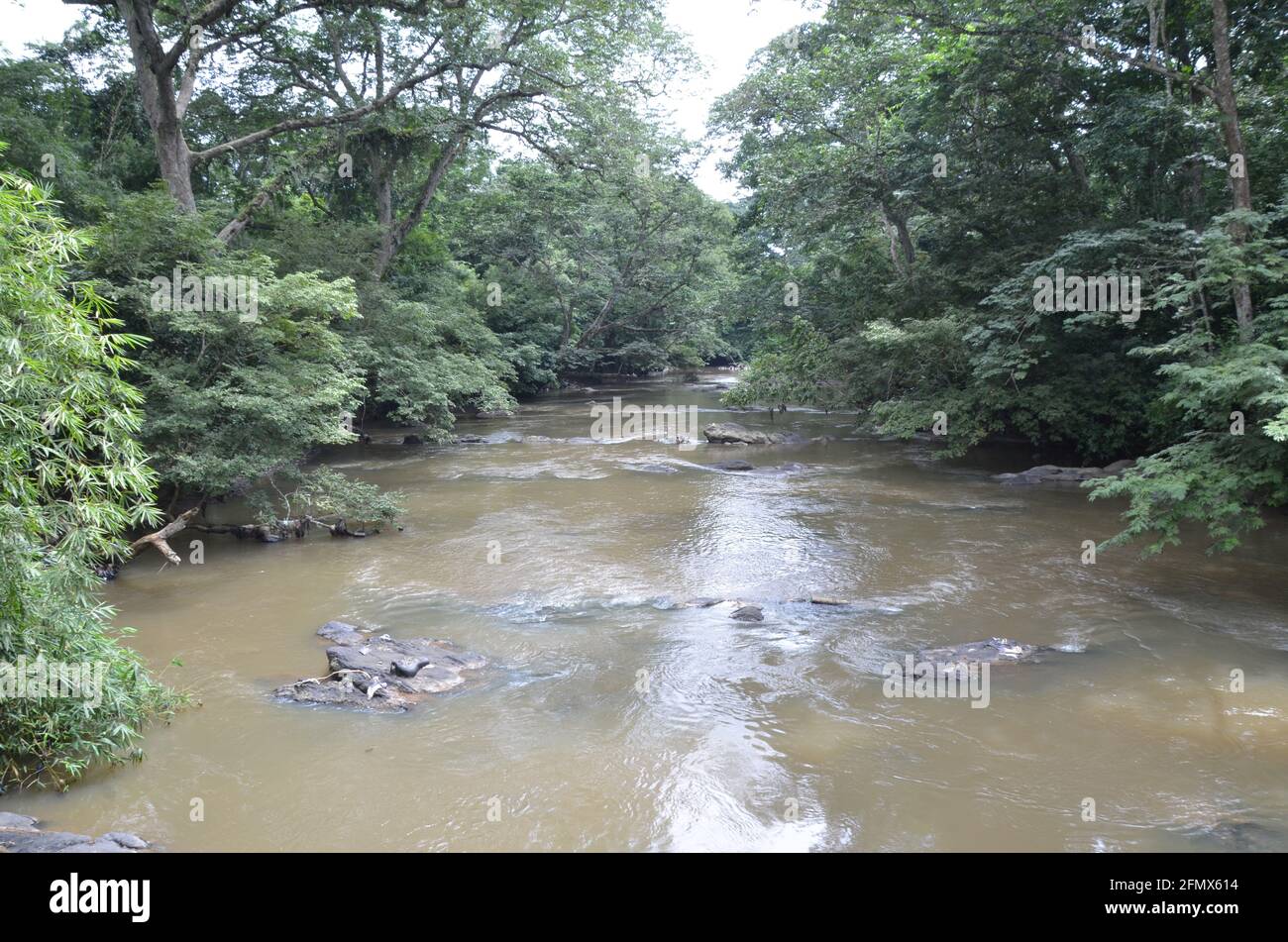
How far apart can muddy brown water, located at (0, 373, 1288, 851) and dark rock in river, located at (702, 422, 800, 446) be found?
25.7 feet

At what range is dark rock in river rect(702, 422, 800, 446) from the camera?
65.4 feet

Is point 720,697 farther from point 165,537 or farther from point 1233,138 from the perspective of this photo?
point 1233,138

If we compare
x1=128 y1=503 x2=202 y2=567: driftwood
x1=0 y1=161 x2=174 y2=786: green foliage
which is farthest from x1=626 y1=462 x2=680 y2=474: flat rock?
x1=0 y1=161 x2=174 y2=786: green foliage

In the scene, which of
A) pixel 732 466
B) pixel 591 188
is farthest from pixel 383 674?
pixel 591 188

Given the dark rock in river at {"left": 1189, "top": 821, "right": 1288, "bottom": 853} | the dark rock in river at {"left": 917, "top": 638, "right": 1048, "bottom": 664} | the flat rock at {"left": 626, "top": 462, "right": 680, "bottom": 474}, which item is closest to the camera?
the dark rock in river at {"left": 1189, "top": 821, "right": 1288, "bottom": 853}

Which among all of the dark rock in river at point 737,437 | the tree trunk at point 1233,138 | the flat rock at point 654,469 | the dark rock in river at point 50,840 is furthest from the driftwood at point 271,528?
the tree trunk at point 1233,138

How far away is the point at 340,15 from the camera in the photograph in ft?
54.5

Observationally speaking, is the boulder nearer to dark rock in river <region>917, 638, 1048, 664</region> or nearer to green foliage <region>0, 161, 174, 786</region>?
dark rock in river <region>917, 638, 1048, 664</region>

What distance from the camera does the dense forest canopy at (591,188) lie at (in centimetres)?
546

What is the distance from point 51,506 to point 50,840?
2041 millimetres

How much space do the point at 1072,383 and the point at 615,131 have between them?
1087 cm

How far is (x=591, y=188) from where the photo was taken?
82.6 ft
